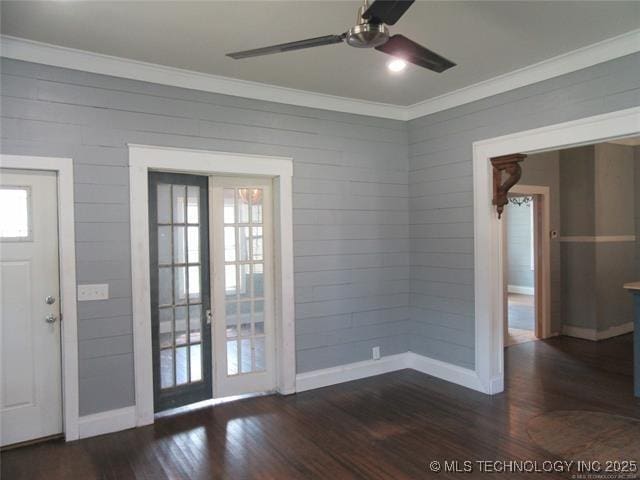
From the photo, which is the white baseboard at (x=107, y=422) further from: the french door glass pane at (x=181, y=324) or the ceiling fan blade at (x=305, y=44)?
the ceiling fan blade at (x=305, y=44)

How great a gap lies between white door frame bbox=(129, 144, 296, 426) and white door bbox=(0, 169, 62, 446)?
56 centimetres

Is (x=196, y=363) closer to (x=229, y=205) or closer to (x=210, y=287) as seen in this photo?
(x=210, y=287)

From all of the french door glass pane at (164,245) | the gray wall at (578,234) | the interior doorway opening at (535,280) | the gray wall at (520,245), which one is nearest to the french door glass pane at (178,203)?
the french door glass pane at (164,245)

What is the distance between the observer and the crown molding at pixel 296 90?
10.3 feet

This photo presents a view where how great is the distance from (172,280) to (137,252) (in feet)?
1.40

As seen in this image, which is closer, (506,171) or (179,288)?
(179,288)

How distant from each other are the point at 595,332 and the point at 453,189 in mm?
3416

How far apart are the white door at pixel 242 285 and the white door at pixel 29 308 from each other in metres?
1.25

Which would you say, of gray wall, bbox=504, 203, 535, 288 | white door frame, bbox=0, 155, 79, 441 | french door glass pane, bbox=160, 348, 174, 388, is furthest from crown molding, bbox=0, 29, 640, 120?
gray wall, bbox=504, 203, 535, 288

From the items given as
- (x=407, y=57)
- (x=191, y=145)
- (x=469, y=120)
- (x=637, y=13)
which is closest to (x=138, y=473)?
(x=191, y=145)

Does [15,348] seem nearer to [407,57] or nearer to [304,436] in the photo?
[304,436]

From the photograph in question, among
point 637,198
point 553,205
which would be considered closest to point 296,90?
point 553,205

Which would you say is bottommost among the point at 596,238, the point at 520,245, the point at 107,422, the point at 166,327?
the point at 107,422

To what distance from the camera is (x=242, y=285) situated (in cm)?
416
